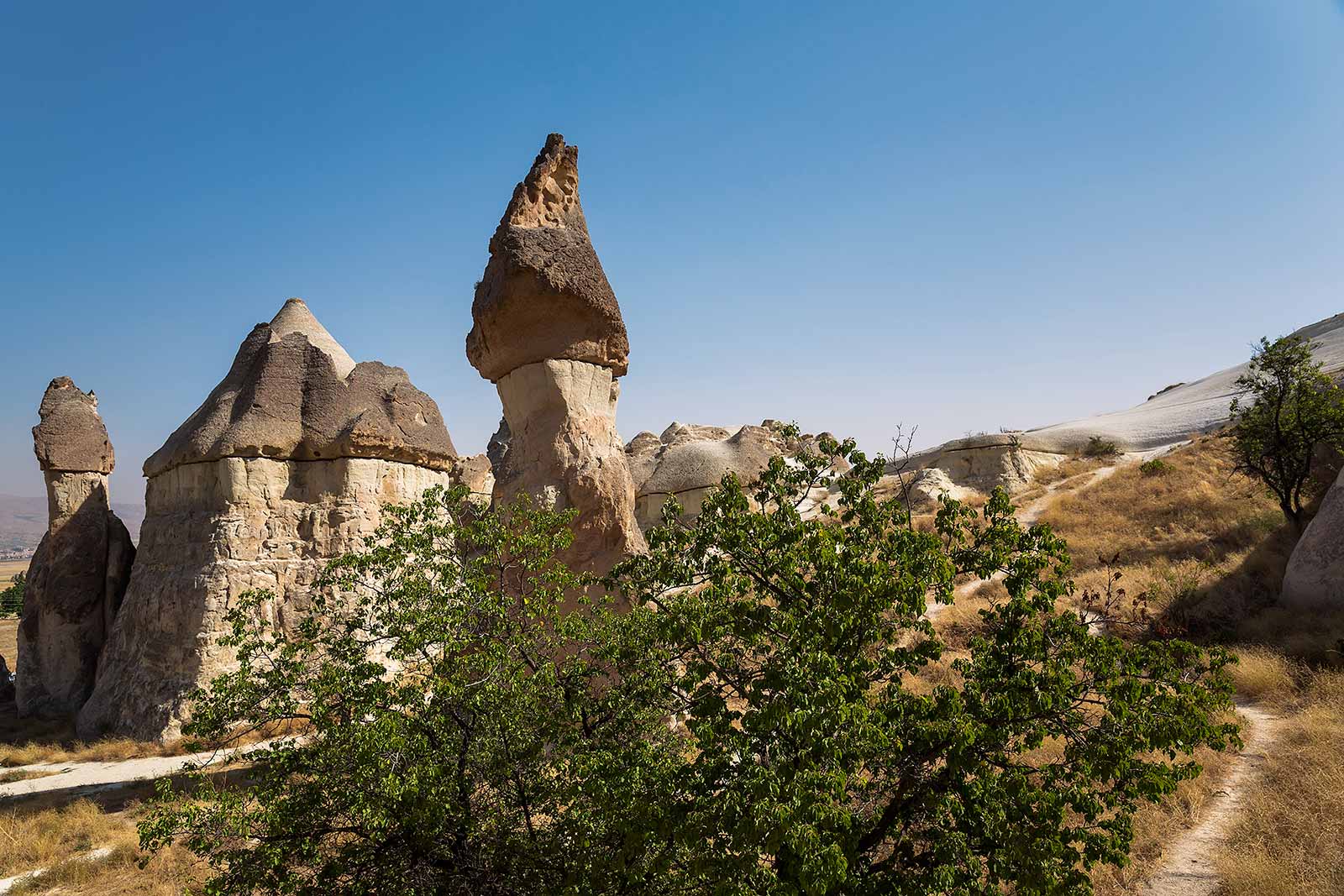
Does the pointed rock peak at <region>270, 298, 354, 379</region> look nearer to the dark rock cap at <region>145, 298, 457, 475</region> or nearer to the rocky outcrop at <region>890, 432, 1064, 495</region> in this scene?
the dark rock cap at <region>145, 298, 457, 475</region>

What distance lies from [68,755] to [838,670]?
11.3 m

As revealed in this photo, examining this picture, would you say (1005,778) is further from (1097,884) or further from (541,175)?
(541,175)

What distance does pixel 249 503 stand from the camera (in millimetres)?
10414

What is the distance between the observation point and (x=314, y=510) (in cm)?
1079

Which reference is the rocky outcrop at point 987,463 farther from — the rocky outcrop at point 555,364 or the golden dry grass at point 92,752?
the golden dry grass at point 92,752

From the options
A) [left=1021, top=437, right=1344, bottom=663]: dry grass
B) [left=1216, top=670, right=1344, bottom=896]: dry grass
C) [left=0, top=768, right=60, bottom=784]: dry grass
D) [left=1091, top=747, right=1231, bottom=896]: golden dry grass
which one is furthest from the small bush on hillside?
[left=0, top=768, right=60, bottom=784]: dry grass

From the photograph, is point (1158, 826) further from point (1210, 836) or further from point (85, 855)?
point (85, 855)

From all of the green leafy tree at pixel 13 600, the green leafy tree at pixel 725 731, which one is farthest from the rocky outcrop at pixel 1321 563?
the green leafy tree at pixel 13 600

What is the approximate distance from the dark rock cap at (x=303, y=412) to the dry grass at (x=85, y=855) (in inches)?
193

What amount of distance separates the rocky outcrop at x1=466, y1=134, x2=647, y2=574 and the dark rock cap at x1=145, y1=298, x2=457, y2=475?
189 inches

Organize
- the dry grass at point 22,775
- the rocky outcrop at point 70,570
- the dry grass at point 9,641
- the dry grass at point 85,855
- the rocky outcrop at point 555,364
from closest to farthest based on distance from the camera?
the dry grass at point 85,855 → the rocky outcrop at point 555,364 → the dry grass at point 22,775 → the rocky outcrop at point 70,570 → the dry grass at point 9,641

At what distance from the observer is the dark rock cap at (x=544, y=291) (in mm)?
6809

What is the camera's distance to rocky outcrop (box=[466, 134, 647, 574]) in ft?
21.8

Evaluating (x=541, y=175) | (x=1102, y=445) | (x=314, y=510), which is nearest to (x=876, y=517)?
(x=541, y=175)
